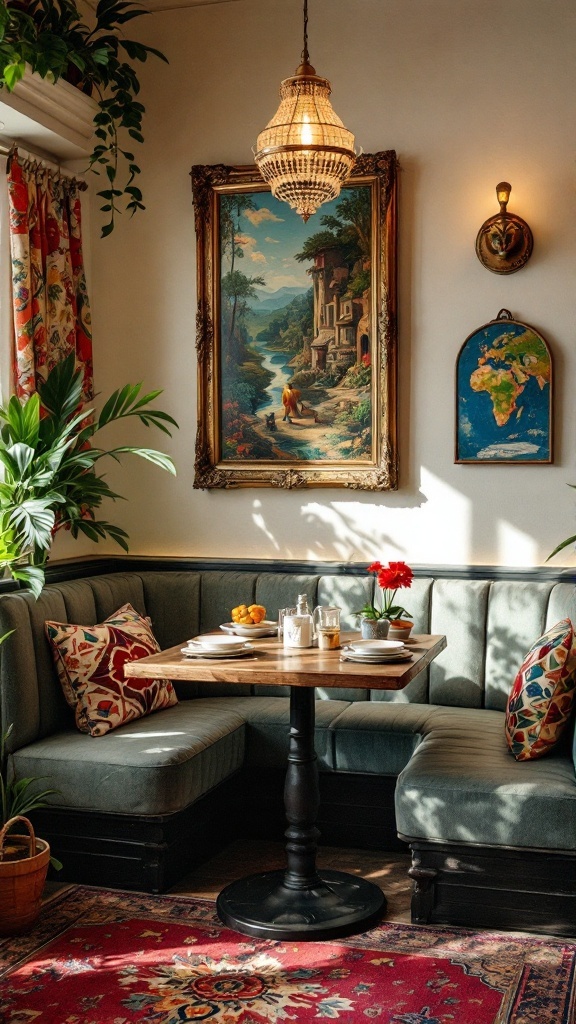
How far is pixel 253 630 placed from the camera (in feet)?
11.7

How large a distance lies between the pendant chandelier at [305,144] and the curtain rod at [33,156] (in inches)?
52.2

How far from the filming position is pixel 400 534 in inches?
180

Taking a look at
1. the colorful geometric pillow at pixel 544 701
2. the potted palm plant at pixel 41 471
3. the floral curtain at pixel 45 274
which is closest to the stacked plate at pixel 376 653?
the colorful geometric pillow at pixel 544 701

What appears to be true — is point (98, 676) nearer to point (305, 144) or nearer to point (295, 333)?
point (295, 333)

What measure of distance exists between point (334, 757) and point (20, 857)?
1.17 meters

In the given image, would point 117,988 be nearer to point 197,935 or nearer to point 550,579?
point 197,935

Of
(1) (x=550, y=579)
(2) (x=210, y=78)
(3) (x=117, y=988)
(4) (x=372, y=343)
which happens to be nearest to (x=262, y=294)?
(4) (x=372, y=343)

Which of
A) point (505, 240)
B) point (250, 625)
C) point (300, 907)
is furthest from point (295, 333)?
point (300, 907)

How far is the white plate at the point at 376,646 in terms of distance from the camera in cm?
321

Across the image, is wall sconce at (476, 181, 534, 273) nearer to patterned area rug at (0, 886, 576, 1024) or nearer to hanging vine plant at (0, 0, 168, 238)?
hanging vine plant at (0, 0, 168, 238)

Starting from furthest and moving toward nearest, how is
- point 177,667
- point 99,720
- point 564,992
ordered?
1. point 99,720
2. point 177,667
3. point 564,992

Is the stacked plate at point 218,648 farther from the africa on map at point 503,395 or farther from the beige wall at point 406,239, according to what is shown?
the africa on map at point 503,395

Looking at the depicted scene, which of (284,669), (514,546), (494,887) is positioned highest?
(514,546)

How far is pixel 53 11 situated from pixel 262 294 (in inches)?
54.6
